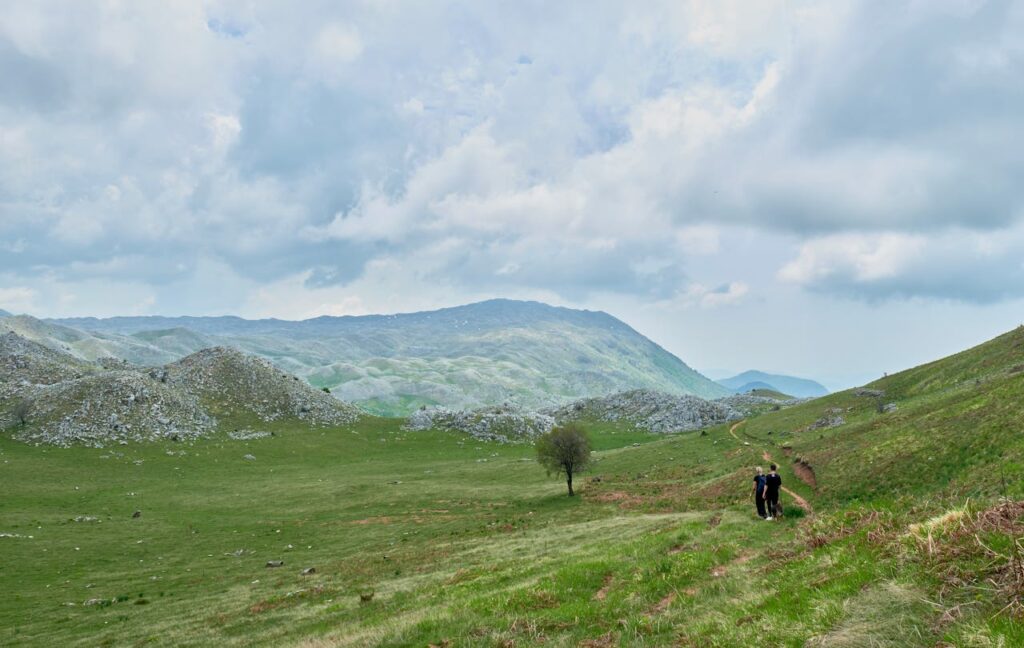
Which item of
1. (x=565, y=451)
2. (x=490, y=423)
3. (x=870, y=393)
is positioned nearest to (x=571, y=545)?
(x=565, y=451)

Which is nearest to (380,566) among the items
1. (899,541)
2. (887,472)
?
(899,541)

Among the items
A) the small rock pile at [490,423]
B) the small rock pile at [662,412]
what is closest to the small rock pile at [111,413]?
the small rock pile at [490,423]

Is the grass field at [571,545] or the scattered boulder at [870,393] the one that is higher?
the scattered boulder at [870,393]

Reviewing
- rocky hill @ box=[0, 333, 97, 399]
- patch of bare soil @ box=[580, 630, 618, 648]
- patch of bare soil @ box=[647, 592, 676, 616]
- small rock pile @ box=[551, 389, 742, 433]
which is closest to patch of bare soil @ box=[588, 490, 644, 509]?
patch of bare soil @ box=[647, 592, 676, 616]

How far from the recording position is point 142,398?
13500 cm

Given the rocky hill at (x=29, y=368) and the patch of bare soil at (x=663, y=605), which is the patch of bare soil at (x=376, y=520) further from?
the rocky hill at (x=29, y=368)

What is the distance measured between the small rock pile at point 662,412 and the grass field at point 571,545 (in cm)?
4699

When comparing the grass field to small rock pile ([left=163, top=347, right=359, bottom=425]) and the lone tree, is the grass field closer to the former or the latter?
the lone tree

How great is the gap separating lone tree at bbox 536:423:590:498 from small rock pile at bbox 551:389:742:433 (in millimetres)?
80501

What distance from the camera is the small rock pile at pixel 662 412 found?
15038cm

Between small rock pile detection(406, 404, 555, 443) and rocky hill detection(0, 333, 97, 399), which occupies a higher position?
rocky hill detection(0, 333, 97, 399)

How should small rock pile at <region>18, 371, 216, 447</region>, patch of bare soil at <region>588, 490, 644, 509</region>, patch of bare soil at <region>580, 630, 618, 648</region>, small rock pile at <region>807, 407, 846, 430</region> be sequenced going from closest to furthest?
1. patch of bare soil at <region>580, 630, 618, 648</region>
2. patch of bare soil at <region>588, 490, 644, 509</region>
3. small rock pile at <region>807, 407, 846, 430</region>
4. small rock pile at <region>18, 371, 216, 447</region>

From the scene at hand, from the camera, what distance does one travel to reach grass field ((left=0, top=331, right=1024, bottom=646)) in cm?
1231

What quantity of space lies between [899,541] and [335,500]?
7621 cm
